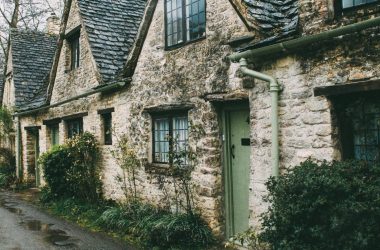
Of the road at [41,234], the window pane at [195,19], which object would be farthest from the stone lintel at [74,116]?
the window pane at [195,19]

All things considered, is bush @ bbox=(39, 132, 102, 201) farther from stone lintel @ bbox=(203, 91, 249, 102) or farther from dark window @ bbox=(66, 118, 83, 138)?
stone lintel @ bbox=(203, 91, 249, 102)

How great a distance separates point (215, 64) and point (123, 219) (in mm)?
3998

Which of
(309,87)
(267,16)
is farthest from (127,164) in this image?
(309,87)

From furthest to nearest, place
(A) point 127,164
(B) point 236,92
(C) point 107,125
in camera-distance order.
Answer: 1. (C) point 107,125
2. (A) point 127,164
3. (B) point 236,92

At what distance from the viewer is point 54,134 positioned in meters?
15.9

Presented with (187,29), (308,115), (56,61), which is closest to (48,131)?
(56,61)

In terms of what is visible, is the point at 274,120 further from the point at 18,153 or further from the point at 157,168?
the point at 18,153

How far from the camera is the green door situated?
730 cm

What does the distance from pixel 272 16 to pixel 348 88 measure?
85.5 inches

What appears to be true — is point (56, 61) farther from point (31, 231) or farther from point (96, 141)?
point (31, 231)

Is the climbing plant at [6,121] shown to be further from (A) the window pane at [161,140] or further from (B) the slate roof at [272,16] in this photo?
(B) the slate roof at [272,16]

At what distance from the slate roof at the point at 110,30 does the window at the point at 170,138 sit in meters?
2.90

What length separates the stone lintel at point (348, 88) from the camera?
4941mm

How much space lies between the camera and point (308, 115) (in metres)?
5.75
